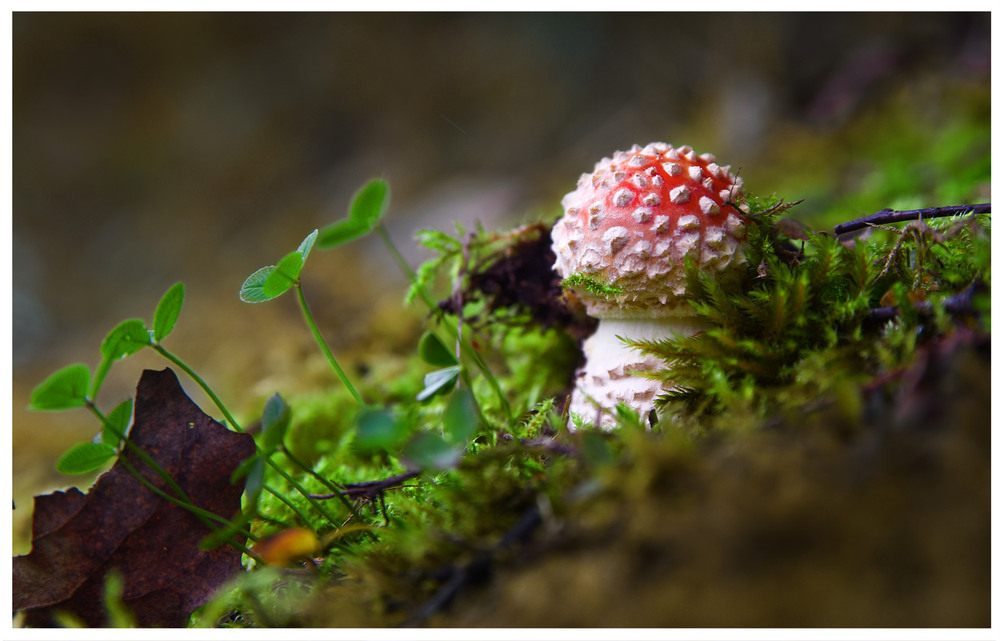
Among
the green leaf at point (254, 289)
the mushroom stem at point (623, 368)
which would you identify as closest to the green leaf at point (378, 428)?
the green leaf at point (254, 289)

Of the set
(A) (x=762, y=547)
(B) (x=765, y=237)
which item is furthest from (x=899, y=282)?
(A) (x=762, y=547)

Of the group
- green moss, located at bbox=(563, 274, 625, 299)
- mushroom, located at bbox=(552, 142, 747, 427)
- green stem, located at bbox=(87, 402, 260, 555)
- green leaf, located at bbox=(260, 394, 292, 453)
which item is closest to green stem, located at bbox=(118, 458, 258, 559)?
green stem, located at bbox=(87, 402, 260, 555)

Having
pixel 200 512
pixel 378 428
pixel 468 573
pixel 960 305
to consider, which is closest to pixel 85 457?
pixel 200 512

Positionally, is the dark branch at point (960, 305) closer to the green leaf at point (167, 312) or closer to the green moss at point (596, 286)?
the green moss at point (596, 286)

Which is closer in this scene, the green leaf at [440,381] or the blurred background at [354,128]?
the green leaf at [440,381]

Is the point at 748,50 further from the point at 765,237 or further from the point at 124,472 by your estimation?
the point at 124,472

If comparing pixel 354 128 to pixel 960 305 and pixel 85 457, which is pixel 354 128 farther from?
pixel 960 305

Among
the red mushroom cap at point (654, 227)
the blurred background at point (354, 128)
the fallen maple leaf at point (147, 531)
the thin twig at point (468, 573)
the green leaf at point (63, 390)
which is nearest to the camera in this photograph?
the thin twig at point (468, 573)
